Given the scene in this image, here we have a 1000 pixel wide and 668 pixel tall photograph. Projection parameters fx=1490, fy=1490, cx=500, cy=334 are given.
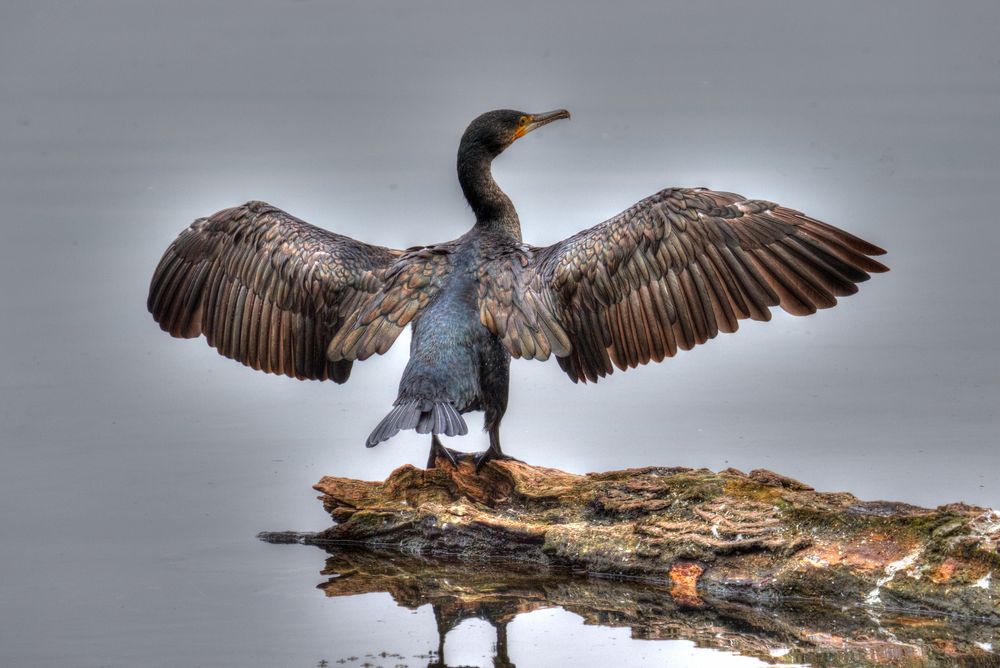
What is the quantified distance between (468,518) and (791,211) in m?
2.52

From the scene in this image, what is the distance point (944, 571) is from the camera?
20.5 feet

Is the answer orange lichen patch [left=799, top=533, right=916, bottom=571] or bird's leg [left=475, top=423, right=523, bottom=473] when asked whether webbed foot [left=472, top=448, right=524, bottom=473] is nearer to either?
bird's leg [left=475, top=423, right=523, bottom=473]

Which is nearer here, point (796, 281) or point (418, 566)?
point (418, 566)

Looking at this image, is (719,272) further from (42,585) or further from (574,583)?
(42,585)

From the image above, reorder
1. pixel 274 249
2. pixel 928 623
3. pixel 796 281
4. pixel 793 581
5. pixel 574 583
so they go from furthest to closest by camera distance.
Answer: pixel 274 249 < pixel 796 281 < pixel 574 583 < pixel 793 581 < pixel 928 623

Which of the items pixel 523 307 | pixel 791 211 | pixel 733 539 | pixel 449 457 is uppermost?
pixel 791 211

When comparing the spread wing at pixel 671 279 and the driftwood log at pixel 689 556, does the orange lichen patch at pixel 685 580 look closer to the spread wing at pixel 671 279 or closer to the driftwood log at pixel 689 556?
the driftwood log at pixel 689 556

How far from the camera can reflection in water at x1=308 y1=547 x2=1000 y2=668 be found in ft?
19.3

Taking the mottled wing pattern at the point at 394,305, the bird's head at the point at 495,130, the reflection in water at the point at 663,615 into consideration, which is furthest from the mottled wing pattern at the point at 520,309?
the reflection in water at the point at 663,615

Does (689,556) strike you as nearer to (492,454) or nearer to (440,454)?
(492,454)

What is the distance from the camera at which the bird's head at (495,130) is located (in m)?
9.09

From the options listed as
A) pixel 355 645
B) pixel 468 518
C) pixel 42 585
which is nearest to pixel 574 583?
pixel 468 518

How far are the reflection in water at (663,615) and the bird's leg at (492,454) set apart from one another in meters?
0.81

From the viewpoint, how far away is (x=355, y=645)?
20.3 ft
